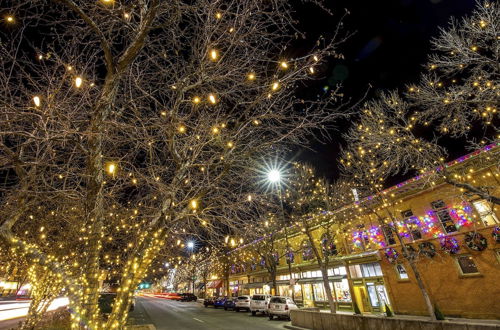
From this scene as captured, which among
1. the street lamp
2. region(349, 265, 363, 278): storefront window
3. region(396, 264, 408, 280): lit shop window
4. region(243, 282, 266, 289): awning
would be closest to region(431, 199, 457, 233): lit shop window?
region(396, 264, 408, 280): lit shop window

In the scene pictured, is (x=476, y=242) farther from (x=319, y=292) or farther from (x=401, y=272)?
(x=319, y=292)

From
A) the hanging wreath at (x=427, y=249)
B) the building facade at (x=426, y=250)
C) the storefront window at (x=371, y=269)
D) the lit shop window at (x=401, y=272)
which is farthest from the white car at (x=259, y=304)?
the hanging wreath at (x=427, y=249)

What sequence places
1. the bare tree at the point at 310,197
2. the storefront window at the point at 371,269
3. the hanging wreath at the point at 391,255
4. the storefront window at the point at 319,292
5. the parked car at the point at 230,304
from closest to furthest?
the hanging wreath at the point at 391,255, the bare tree at the point at 310,197, the storefront window at the point at 371,269, the storefront window at the point at 319,292, the parked car at the point at 230,304

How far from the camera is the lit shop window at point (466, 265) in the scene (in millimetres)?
14844

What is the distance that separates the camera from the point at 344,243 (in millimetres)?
23297

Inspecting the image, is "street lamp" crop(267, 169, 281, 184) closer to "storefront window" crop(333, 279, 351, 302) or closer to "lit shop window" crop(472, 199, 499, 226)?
"lit shop window" crop(472, 199, 499, 226)

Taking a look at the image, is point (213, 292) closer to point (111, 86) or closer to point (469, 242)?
point (469, 242)

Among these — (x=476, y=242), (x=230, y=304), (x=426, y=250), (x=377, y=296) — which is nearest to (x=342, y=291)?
(x=377, y=296)

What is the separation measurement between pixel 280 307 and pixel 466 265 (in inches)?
499

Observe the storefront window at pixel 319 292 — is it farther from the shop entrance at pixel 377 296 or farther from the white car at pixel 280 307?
the white car at pixel 280 307

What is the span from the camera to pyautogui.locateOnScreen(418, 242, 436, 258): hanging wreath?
53.9 ft

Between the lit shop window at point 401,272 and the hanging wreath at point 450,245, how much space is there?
10.8ft

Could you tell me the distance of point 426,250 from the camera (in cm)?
1667

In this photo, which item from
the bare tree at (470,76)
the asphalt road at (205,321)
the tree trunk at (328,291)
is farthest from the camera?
the tree trunk at (328,291)
